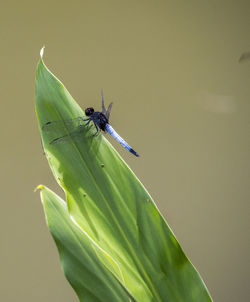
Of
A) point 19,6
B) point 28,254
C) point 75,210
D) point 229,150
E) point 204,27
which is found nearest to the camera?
point 75,210

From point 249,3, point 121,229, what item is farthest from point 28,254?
point 249,3

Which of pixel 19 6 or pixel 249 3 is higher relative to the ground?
pixel 19 6

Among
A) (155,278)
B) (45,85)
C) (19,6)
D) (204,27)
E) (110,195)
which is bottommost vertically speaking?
(155,278)

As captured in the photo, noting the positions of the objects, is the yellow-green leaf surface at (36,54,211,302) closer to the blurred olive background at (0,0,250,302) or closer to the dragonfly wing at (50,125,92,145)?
the dragonfly wing at (50,125,92,145)

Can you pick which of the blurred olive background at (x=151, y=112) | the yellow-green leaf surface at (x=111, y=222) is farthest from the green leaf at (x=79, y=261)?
the blurred olive background at (x=151, y=112)

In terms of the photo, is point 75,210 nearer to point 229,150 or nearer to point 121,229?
point 121,229

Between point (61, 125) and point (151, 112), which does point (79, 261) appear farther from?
point (151, 112)
